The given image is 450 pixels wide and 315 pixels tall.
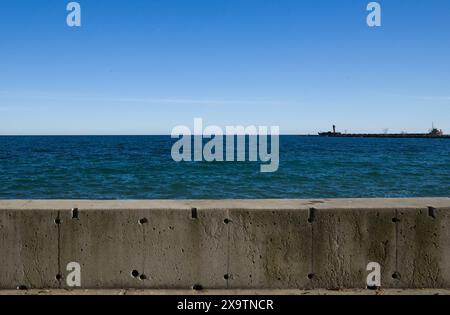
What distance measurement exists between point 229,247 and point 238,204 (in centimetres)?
50

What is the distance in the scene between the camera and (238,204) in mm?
4980

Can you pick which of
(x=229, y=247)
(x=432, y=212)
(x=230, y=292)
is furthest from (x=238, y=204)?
(x=432, y=212)

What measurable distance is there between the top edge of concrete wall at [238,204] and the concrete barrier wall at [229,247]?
0.03m

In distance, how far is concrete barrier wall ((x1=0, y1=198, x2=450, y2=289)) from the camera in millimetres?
4684

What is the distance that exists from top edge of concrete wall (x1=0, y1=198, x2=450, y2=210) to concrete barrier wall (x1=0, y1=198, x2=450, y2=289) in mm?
32

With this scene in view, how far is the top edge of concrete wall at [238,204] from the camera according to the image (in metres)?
4.76

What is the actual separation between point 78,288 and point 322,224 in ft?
8.51

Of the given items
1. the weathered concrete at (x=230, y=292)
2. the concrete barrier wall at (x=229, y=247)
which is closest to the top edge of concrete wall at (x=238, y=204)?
the concrete barrier wall at (x=229, y=247)

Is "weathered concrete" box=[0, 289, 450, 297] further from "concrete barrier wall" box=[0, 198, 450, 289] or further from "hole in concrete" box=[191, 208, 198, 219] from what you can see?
"hole in concrete" box=[191, 208, 198, 219]

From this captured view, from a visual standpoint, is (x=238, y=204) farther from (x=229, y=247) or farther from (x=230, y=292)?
(x=230, y=292)

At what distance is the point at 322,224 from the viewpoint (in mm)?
4750

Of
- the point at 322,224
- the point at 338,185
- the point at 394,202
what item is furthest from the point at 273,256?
the point at 338,185

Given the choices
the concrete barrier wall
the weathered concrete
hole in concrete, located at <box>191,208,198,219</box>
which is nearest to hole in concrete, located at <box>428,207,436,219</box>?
the concrete barrier wall

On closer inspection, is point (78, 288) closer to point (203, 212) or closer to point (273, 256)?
point (203, 212)
